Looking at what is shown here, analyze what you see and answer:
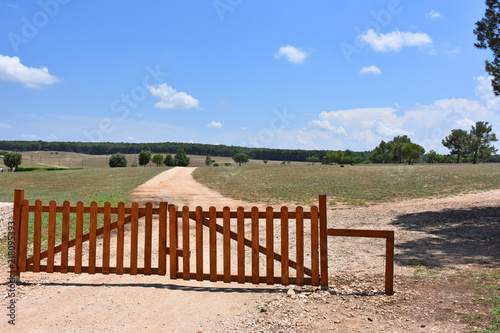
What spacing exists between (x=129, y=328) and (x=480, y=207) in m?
17.9

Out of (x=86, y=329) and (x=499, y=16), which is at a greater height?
(x=499, y=16)

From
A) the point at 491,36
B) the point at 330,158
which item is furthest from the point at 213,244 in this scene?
the point at 330,158

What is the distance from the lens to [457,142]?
94688 millimetres

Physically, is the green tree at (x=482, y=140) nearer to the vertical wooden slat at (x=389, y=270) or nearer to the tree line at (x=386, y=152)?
the tree line at (x=386, y=152)

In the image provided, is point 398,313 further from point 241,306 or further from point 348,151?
point 348,151

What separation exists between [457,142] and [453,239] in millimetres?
96640

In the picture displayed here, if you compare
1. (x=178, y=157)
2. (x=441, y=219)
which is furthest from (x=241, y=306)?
(x=178, y=157)

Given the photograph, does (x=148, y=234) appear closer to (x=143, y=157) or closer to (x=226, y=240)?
(x=226, y=240)

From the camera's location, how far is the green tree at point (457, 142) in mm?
92938

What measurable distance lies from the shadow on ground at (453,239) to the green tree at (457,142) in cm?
8769

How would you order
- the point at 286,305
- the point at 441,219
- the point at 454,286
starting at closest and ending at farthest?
the point at 286,305 → the point at 454,286 → the point at 441,219

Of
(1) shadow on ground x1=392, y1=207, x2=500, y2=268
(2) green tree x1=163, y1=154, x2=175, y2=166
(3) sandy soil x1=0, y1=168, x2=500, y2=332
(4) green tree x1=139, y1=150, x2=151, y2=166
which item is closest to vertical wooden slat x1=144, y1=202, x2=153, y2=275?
(3) sandy soil x1=0, y1=168, x2=500, y2=332

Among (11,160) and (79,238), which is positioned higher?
(11,160)

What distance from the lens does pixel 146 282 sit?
703cm
